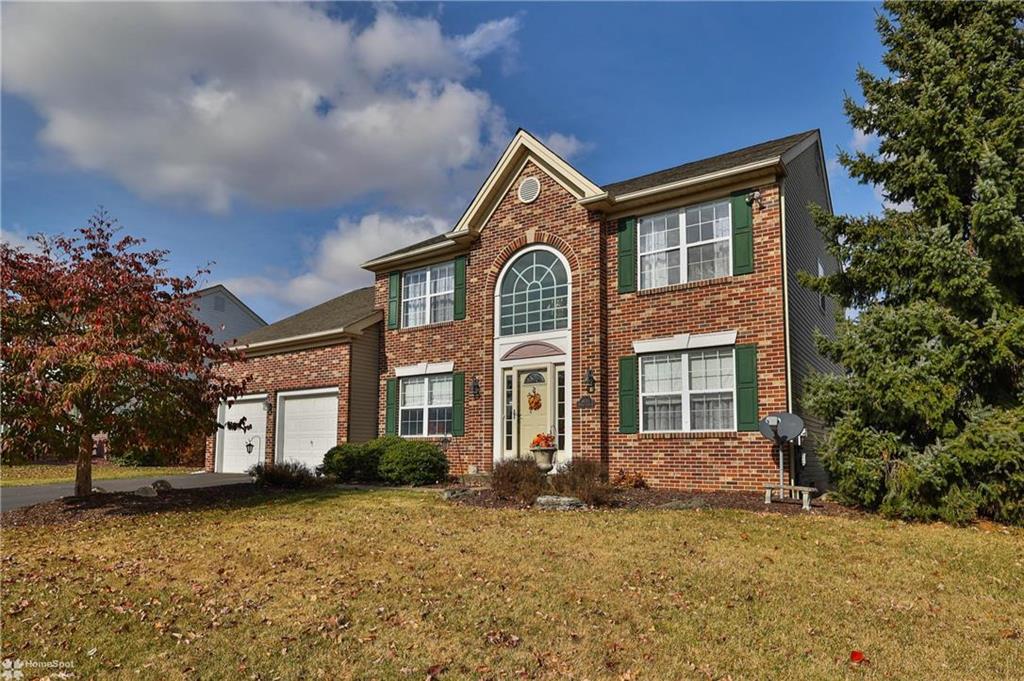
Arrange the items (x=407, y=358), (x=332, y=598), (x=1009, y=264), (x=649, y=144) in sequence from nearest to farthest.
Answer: (x=332, y=598) → (x=1009, y=264) → (x=649, y=144) → (x=407, y=358)

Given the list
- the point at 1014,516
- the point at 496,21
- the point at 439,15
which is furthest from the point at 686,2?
the point at 1014,516

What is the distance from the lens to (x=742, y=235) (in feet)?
40.8

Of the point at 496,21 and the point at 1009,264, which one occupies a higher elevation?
the point at 496,21

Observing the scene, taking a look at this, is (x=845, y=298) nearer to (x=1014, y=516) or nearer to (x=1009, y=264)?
(x=1009, y=264)

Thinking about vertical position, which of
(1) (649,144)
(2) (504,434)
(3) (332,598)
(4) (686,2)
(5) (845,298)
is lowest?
(3) (332,598)

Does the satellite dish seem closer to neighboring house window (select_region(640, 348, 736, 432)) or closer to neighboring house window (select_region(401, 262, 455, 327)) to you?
neighboring house window (select_region(640, 348, 736, 432))

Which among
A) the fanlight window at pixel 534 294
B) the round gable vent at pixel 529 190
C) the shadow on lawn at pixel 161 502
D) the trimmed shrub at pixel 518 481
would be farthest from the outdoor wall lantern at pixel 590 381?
the shadow on lawn at pixel 161 502

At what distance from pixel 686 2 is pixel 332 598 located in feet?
35.7

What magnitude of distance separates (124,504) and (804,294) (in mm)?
13529

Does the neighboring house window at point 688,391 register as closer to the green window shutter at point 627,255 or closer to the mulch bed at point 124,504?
the green window shutter at point 627,255

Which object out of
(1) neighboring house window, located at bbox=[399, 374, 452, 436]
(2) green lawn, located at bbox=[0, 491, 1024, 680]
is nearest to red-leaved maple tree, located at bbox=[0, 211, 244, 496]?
(2) green lawn, located at bbox=[0, 491, 1024, 680]

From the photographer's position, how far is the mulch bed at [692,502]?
9.95 meters

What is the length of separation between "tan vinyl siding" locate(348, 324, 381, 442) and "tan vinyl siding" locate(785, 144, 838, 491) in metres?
10.7

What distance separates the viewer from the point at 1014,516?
28.4 ft
